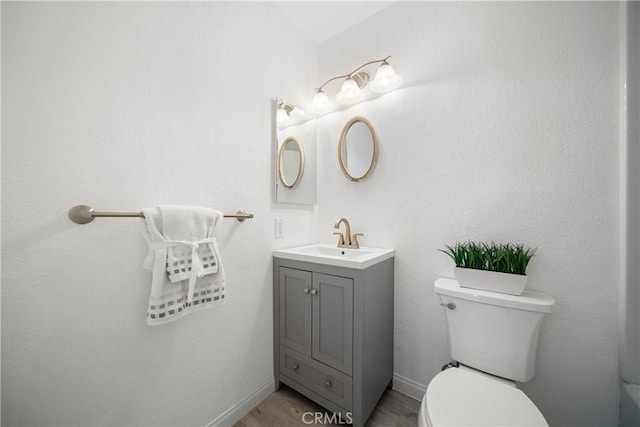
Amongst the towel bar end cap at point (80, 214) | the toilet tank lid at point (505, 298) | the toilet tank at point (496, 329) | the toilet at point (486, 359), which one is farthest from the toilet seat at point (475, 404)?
the towel bar end cap at point (80, 214)

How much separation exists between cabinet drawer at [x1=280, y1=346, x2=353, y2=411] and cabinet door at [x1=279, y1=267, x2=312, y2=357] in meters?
0.06

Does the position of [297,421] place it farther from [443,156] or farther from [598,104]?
[598,104]

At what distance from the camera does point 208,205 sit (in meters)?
1.16

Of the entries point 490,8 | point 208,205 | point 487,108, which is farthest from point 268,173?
point 490,8

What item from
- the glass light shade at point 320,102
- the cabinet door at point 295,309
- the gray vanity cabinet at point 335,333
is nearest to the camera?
the gray vanity cabinet at point 335,333

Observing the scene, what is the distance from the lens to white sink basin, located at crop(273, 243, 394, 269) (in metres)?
1.18

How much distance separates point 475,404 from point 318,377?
772mm

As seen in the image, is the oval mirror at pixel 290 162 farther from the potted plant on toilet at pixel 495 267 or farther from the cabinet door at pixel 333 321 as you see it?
the potted plant on toilet at pixel 495 267

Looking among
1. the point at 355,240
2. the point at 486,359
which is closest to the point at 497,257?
the point at 486,359

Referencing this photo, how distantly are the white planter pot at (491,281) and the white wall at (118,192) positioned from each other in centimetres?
108

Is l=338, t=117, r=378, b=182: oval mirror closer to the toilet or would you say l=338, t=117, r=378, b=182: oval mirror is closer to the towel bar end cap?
the toilet

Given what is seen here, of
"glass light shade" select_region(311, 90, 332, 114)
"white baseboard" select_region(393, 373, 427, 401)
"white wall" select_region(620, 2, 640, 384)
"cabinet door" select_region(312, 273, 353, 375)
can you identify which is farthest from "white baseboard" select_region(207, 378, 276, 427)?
"glass light shade" select_region(311, 90, 332, 114)

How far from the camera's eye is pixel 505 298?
1003 millimetres

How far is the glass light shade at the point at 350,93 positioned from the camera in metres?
1.61
